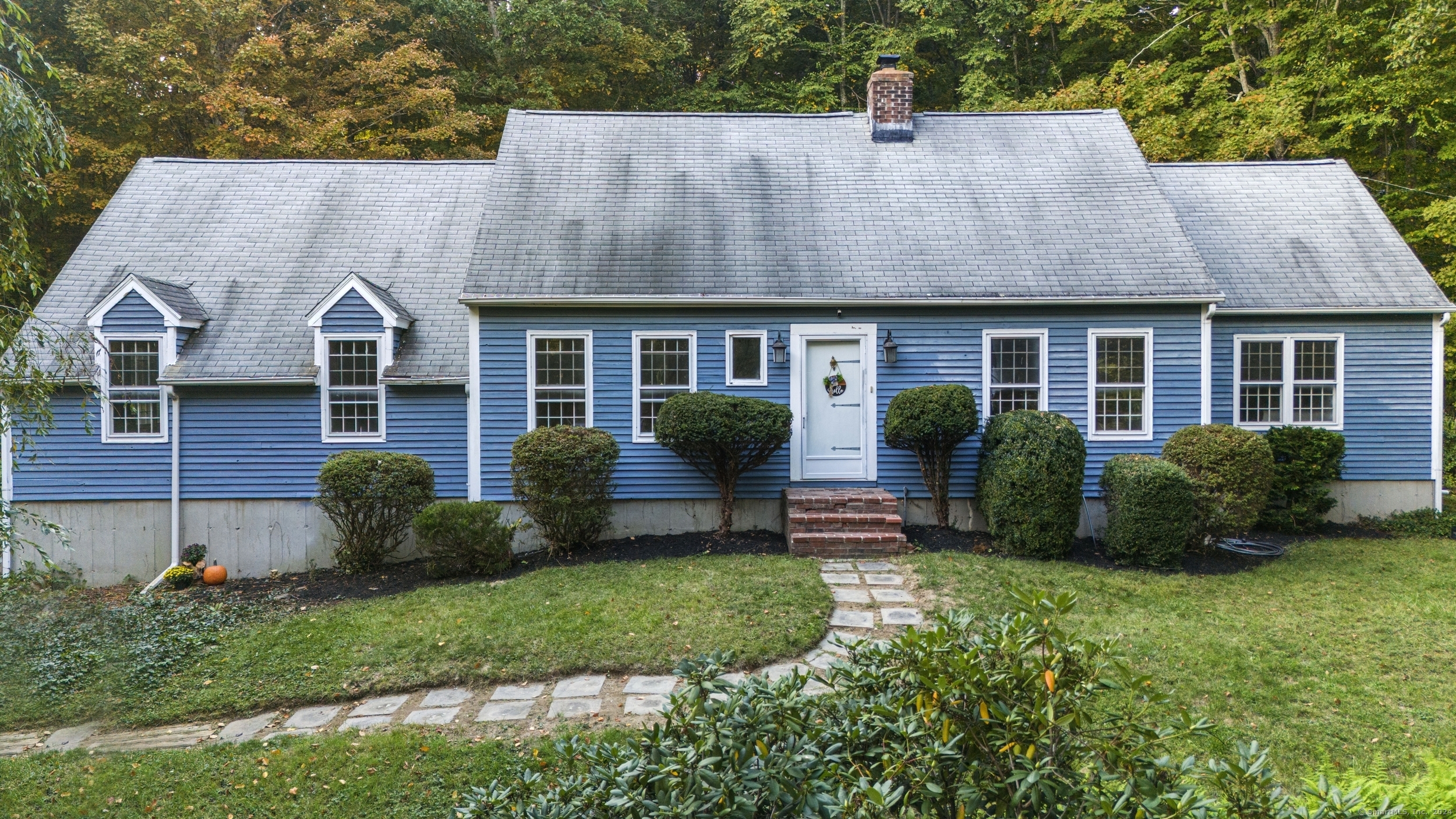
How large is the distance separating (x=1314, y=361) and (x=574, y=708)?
11912 mm

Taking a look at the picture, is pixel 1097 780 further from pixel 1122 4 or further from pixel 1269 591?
pixel 1122 4

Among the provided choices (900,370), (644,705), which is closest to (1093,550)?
(900,370)

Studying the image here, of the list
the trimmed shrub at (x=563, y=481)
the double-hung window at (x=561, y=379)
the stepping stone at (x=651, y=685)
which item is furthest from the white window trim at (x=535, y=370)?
the stepping stone at (x=651, y=685)

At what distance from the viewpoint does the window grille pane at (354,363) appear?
1066cm

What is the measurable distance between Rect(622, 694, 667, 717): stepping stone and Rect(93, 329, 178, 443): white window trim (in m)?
8.78

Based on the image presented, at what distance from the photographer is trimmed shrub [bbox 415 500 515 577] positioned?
8688 mm

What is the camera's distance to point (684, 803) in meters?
2.02

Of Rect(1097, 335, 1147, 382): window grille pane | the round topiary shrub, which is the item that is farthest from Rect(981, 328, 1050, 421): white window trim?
the round topiary shrub

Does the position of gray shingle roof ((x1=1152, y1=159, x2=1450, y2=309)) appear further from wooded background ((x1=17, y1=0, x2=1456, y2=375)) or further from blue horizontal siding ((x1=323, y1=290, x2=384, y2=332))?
blue horizontal siding ((x1=323, y1=290, x2=384, y2=332))

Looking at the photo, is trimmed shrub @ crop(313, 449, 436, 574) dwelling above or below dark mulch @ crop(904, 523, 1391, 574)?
above

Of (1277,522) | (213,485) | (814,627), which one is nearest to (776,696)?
(814,627)

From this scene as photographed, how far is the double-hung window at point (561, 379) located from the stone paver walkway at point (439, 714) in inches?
201

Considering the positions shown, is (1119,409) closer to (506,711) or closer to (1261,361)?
(1261,361)

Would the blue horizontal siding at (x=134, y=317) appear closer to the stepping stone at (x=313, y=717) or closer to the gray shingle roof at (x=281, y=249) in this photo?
the gray shingle roof at (x=281, y=249)
